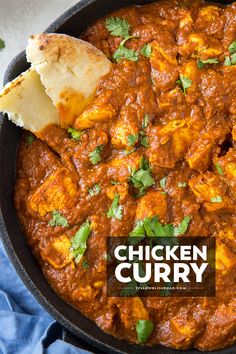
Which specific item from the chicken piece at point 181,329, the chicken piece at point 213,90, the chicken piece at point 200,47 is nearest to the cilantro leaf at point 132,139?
the chicken piece at point 213,90

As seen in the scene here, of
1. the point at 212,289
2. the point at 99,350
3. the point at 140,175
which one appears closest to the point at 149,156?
the point at 140,175

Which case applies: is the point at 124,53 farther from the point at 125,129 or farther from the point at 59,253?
the point at 59,253

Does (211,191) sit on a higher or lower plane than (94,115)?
lower

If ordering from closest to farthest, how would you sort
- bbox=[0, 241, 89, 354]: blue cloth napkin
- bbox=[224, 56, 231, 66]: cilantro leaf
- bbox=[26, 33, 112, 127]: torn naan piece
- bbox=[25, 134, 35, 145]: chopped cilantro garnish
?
bbox=[26, 33, 112, 127]: torn naan piece, bbox=[224, 56, 231, 66]: cilantro leaf, bbox=[25, 134, 35, 145]: chopped cilantro garnish, bbox=[0, 241, 89, 354]: blue cloth napkin

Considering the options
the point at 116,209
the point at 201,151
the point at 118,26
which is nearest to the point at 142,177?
the point at 116,209

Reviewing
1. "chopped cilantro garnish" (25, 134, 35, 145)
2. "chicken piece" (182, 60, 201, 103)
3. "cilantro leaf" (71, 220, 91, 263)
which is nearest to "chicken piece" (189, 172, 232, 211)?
"chicken piece" (182, 60, 201, 103)

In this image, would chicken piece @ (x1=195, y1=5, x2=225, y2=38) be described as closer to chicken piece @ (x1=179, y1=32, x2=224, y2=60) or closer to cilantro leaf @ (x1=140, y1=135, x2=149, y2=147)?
chicken piece @ (x1=179, y1=32, x2=224, y2=60)
